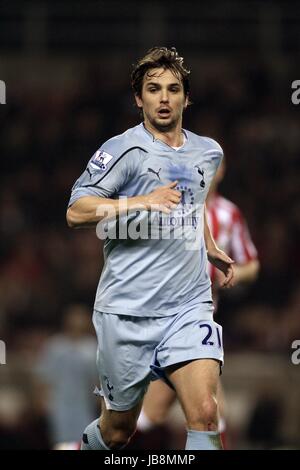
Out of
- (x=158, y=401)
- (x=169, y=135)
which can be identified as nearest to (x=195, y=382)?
(x=169, y=135)

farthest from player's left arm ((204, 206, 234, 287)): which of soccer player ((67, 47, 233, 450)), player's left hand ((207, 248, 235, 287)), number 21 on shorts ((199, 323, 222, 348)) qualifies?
number 21 on shorts ((199, 323, 222, 348))

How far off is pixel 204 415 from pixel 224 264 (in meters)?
0.93

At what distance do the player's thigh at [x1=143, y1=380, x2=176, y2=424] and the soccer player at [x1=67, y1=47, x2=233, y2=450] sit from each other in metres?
1.47

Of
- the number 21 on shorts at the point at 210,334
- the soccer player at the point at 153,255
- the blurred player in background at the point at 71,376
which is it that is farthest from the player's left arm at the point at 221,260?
the blurred player in background at the point at 71,376

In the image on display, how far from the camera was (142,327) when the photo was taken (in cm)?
550

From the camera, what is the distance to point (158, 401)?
23.6 feet

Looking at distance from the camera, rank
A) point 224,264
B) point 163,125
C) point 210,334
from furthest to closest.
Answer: point 224,264 < point 163,125 < point 210,334

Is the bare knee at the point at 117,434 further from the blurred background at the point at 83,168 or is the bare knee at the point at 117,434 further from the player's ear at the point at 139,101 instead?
the blurred background at the point at 83,168

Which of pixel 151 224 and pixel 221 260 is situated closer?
pixel 151 224

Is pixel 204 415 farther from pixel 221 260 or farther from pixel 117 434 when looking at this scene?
pixel 221 260

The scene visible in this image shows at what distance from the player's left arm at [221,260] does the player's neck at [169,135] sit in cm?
47

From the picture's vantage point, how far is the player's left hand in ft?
19.0
